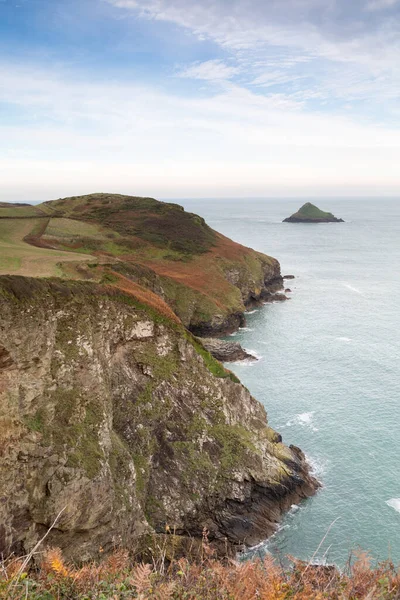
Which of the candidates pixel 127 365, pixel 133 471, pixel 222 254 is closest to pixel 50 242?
pixel 222 254

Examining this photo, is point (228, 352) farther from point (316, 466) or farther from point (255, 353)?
point (316, 466)

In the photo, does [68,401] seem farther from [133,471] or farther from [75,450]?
[133,471]

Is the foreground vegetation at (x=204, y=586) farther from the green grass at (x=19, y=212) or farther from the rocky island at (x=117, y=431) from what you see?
the green grass at (x=19, y=212)

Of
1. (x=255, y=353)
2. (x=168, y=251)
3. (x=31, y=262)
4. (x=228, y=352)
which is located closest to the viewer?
(x=31, y=262)

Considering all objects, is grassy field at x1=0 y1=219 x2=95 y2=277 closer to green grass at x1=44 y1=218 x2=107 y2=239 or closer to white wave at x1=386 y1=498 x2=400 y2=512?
white wave at x1=386 y1=498 x2=400 y2=512

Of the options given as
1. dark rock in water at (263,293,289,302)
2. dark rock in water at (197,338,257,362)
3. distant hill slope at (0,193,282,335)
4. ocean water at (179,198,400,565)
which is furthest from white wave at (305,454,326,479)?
dark rock in water at (263,293,289,302)

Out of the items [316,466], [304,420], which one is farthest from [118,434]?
[304,420]
